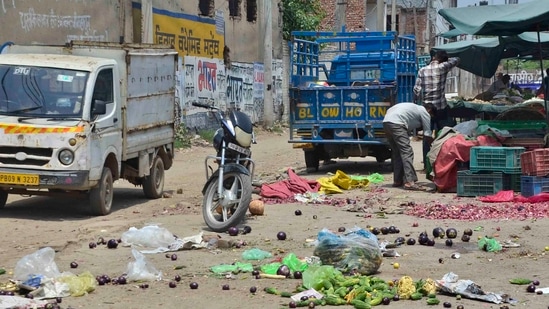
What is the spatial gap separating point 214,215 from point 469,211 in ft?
10.6

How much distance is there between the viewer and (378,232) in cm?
1008

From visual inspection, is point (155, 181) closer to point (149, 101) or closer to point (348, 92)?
point (149, 101)

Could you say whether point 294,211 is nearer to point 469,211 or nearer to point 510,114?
point 469,211

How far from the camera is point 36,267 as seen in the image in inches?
293

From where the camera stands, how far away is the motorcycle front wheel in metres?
10.2

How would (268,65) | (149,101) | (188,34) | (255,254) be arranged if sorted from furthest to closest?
1. (268,65)
2. (188,34)
3. (149,101)
4. (255,254)

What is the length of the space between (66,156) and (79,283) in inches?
167

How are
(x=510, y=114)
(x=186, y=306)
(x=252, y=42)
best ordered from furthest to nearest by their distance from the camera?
(x=252, y=42) < (x=510, y=114) < (x=186, y=306)

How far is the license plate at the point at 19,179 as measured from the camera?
11.2 metres

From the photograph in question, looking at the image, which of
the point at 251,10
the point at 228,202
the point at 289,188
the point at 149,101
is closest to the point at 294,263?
the point at 228,202

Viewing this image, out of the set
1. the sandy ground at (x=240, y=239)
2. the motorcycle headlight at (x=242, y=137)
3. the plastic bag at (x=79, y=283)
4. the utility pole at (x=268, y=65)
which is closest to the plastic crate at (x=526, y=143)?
the sandy ground at (x=240, y=239)

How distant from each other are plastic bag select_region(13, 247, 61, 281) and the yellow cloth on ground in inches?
271

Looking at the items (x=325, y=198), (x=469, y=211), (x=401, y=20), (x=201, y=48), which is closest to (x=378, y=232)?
(x=469, y=211)

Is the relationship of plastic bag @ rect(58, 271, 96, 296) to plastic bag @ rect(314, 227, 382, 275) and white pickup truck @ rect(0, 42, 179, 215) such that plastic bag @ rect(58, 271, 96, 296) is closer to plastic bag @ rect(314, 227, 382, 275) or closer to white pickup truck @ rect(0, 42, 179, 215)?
plastic bag @ rect(314, 227, 382, 275)
